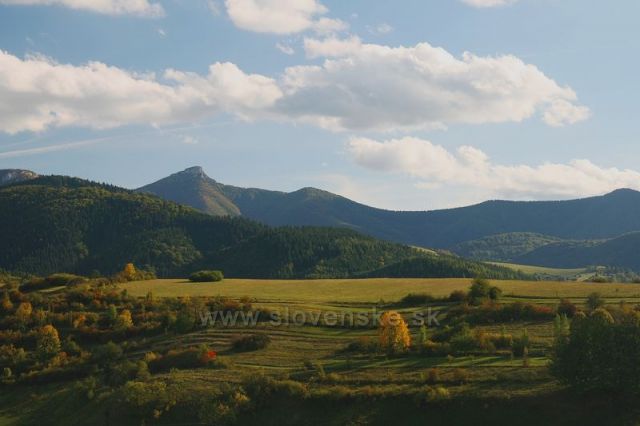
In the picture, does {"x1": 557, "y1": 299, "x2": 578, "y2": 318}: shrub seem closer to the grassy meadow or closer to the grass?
the grassy meadow

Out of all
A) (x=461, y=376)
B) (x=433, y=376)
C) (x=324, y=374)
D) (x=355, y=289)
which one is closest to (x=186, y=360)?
(x=324, y=374)

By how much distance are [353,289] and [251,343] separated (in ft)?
174

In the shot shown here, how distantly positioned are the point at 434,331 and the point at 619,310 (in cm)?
2846

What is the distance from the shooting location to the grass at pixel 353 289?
121m

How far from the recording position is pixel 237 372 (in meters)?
80.9

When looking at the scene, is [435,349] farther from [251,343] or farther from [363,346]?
[251,343]

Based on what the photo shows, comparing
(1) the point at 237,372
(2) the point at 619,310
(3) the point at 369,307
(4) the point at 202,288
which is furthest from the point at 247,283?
(2) the point at 619,310

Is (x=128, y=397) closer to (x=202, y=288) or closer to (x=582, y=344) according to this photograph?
(x=582, y=344)

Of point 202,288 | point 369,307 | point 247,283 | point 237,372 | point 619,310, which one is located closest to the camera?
point 237,372

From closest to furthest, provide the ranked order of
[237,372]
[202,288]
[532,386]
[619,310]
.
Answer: [532,386] → [237,372] → [619,310] → [202,288]

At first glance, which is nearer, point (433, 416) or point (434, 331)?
point (433, 416)

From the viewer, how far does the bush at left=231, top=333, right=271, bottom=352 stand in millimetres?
93250

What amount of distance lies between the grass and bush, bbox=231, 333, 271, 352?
1019 inches

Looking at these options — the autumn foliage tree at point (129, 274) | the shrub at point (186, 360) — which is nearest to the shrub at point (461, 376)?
the shrub at point (186, 360)
